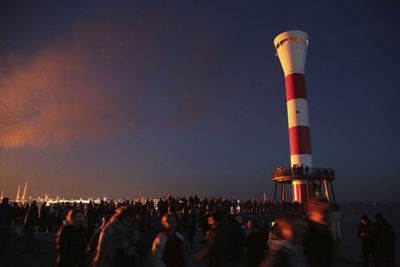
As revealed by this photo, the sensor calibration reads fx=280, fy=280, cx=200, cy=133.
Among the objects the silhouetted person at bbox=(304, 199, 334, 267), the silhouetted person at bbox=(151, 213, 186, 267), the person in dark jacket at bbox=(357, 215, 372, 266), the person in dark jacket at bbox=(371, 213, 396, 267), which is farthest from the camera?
the person in dark jacket at bbox=(357, 215, 372, 266)

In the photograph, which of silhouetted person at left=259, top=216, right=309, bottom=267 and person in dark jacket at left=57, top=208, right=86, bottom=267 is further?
person in dark jacket at left=57, top=208, right=86, bottom=267

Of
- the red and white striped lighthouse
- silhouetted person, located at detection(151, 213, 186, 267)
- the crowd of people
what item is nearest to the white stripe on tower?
the red and white striped lighthouse

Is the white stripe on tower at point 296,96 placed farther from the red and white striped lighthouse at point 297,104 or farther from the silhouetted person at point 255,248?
the silhouetted person at point 255,248

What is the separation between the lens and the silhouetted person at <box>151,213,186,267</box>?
13.0 ft

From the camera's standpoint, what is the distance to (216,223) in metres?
4.47

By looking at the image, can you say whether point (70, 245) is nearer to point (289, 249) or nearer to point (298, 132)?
point (289, 249)

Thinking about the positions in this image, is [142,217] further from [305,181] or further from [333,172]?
[333,172]

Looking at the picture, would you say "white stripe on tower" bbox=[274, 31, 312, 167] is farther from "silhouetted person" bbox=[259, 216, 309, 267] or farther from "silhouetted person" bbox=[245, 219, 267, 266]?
"silhouetted person" bbox=[259, 216, 309, 267]

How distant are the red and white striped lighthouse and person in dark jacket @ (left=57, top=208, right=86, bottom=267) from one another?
27188 mm

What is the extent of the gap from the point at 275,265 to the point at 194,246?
10.5 meters

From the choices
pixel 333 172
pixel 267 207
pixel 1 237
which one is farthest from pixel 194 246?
pixel 333 172

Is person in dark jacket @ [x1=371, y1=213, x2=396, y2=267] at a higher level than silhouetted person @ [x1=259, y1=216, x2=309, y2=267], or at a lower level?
lower

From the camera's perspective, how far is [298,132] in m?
29.1

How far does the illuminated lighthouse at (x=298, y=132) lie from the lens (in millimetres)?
28359
